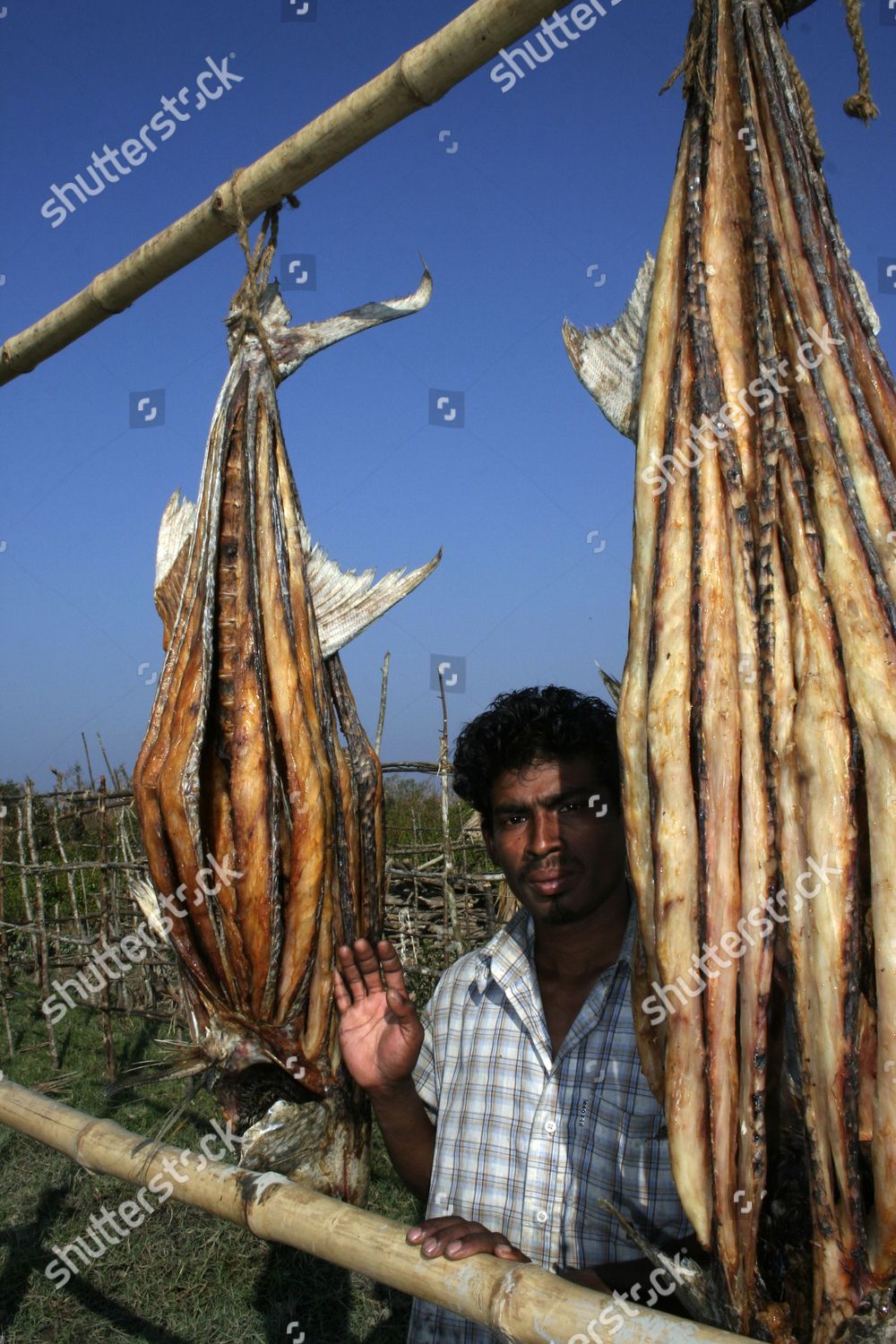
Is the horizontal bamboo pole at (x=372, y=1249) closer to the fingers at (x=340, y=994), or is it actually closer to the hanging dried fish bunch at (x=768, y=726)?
the hanging dried fish bunch at (x=768, y=726)

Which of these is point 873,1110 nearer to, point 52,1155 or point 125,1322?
point 125,1322

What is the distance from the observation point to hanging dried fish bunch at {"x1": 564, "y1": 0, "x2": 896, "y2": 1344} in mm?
1312

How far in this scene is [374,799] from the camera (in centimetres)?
232

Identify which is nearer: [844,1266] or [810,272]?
[844,1266]

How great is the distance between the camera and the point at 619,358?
5.71 ft

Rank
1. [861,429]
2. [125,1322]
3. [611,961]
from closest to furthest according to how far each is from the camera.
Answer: [861,429], [611,961], [125,1322]

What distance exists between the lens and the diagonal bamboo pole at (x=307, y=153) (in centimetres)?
195

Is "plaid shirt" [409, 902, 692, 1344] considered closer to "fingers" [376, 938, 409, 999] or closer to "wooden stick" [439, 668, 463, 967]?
"fingers" [376, 938, 409, 999]

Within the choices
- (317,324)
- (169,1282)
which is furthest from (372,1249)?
(169,1282)

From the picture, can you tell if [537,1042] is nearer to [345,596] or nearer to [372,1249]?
[372,1249]

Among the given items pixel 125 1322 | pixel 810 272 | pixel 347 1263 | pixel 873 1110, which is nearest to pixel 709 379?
pixel 810 272

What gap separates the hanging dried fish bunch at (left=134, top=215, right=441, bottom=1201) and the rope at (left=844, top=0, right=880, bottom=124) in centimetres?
106

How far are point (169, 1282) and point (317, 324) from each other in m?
5.70

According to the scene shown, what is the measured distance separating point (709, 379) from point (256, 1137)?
1.71 meters
